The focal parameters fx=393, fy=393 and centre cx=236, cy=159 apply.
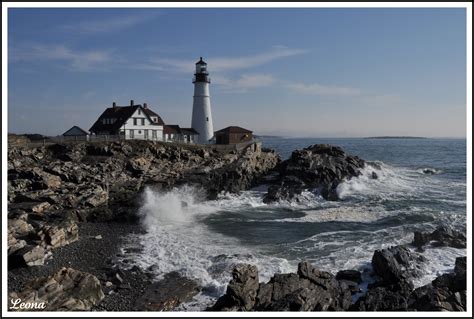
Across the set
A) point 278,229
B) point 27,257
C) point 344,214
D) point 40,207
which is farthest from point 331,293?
point 40,207

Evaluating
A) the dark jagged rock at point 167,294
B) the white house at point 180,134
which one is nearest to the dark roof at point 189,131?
the white house at point 180,134

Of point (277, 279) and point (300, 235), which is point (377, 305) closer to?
point (277, 279)

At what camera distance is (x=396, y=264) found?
508 inches

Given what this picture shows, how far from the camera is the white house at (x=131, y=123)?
3781 cm

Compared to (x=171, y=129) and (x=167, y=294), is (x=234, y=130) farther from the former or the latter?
(x=167, y=294)

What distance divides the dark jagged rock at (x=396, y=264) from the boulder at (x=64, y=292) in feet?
29.1

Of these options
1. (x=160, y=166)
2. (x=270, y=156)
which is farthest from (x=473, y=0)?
(x=270, y=156)

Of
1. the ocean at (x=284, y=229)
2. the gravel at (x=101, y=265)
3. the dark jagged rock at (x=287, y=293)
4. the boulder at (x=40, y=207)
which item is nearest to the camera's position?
the dark jagged rock at (x=287, y=293)

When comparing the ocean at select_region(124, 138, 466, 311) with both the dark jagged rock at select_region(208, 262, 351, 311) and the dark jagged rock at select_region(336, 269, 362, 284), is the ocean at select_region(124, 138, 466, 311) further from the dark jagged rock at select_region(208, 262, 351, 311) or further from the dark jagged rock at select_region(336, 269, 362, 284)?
the dark jagged rock at select_region(208, 262, 351, 311)

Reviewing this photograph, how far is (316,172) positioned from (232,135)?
12803mm

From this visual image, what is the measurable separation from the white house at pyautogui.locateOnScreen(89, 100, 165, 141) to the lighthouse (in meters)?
3.80

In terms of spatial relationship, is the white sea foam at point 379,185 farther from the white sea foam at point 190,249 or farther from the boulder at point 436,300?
the boulder at point 436,300

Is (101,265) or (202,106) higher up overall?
(202,106)

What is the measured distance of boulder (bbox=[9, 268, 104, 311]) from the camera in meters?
10.5
